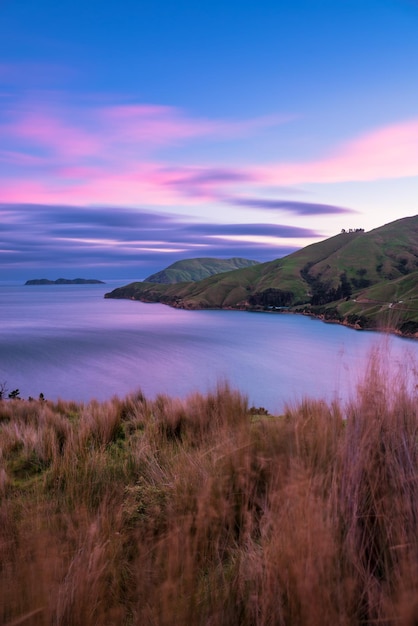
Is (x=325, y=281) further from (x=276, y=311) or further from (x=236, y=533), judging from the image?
(x=236, y=533)

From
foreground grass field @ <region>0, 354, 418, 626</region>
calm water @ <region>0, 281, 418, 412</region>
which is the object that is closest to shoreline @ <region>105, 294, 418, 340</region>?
calm water @ <region>0, 281, 418, 412</region>

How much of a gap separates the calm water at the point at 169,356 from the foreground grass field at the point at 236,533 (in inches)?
691

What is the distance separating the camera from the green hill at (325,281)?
80.3 meters

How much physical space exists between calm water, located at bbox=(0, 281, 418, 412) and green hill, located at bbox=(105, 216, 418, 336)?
10530 mm

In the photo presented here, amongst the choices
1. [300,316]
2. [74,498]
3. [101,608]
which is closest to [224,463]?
[74,498]

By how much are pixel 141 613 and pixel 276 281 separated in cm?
11285

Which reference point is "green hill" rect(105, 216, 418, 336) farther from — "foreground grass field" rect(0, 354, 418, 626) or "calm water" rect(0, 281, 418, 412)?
"foreground grass field" rect(0, 354, 418, 626)

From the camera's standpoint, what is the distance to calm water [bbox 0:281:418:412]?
36125mm

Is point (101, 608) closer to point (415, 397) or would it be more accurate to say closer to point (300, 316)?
point (415, 397)

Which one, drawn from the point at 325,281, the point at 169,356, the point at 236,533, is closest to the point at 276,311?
the point at 325,281

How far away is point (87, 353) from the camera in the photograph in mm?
52562

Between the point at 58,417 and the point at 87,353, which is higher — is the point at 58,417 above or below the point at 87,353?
above

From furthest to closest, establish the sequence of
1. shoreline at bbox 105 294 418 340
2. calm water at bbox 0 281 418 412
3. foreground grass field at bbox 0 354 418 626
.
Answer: shoreline at bbox 105 294 418 340 < calm water at bbox 0 281 418 412 < foreground grass field at bbox 0 354 418 626

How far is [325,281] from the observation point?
102m
